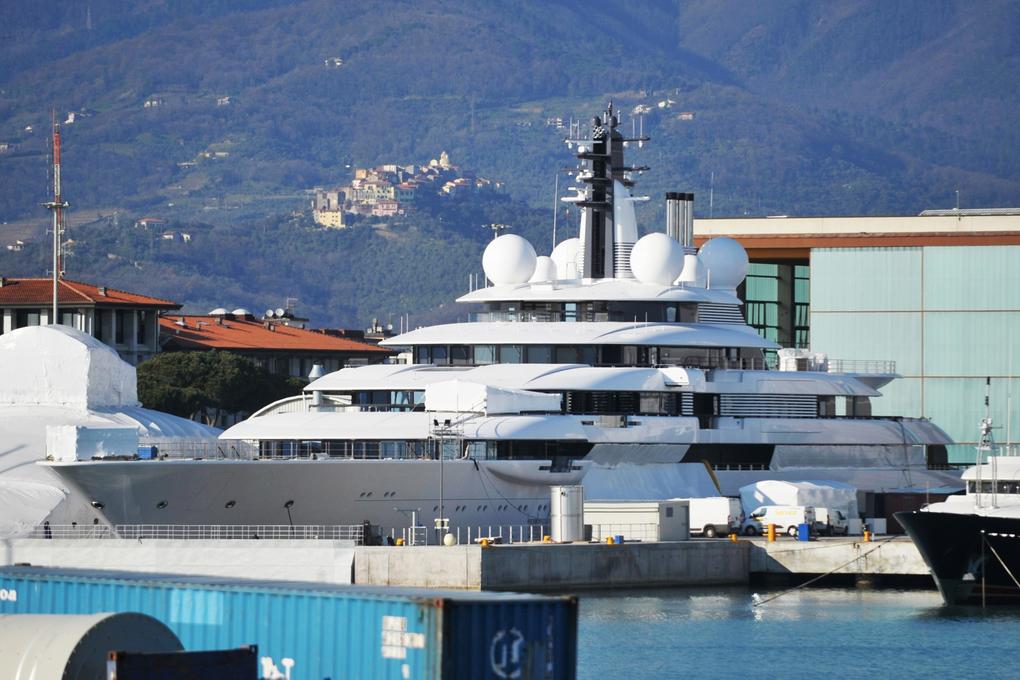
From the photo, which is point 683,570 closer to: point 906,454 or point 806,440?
point 806,440

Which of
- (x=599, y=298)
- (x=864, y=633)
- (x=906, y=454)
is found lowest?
(x=864, y=633)

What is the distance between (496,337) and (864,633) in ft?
66.4

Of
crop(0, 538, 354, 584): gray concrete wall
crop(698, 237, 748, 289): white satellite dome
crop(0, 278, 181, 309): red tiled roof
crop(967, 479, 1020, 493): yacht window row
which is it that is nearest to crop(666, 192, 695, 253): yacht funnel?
crop(698, 237, 748, 289): white satellite dome

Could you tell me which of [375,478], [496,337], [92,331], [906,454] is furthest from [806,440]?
[92,331]

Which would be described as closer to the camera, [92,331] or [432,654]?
[432,654]

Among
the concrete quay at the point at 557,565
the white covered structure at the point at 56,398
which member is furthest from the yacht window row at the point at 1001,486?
the white covered structure at the point at 56,398

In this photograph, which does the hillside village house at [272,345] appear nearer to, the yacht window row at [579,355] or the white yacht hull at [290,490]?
the yacht window row at [579,355]

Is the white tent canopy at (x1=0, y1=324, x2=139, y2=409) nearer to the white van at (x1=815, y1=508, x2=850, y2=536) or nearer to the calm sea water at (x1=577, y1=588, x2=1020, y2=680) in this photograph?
the calm sea water at (x1=577, y1=588, x2=1020, y2=680)

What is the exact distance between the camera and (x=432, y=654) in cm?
2716

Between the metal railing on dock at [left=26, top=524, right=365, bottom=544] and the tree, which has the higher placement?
the tree

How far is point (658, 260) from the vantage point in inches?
2719

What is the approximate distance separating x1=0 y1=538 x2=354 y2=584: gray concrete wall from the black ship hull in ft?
49.8

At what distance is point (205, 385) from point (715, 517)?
177ft

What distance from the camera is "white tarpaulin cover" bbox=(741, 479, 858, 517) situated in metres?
62.9
